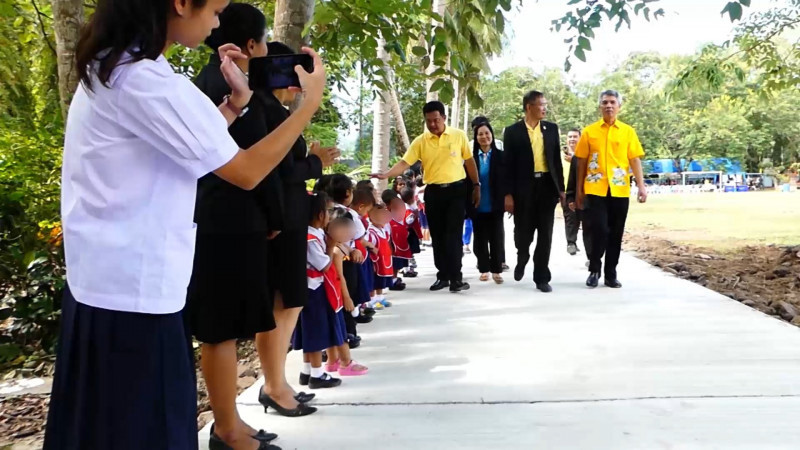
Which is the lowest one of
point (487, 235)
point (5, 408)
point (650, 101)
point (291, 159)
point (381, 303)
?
point (5, 408)

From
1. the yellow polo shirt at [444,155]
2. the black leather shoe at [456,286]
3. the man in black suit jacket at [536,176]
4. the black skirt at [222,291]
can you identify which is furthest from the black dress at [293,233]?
the man in black suit jacket at [536,176]

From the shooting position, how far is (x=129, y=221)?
151 centimetres

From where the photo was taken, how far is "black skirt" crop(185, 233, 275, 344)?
252cm

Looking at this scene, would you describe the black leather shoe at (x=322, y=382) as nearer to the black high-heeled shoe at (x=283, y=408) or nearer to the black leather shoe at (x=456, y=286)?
the black high-heeled shoe at (x=283, y=408)

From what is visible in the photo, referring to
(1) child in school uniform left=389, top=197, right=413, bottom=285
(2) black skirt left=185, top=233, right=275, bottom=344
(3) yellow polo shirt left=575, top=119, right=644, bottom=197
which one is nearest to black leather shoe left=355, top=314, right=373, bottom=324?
(1) child in school uniform left=389, top=197, right=413, bottom=285

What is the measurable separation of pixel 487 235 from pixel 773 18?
5713mm

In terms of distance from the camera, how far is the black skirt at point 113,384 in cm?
154

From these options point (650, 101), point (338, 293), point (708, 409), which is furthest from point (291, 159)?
point (650, 101)

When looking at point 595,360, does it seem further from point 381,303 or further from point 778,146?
point 778,146

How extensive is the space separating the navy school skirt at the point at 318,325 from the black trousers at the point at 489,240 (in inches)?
140

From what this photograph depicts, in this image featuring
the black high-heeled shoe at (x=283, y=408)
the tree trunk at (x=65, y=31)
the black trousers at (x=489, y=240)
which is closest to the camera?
the black high-heeled shoe at (x=283, y=408)

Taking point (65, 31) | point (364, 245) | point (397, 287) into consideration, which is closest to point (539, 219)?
point (397, 287)

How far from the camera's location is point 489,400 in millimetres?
3434

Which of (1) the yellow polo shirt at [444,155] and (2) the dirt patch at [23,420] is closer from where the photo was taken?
(2) the dirt patch at [23,420]
